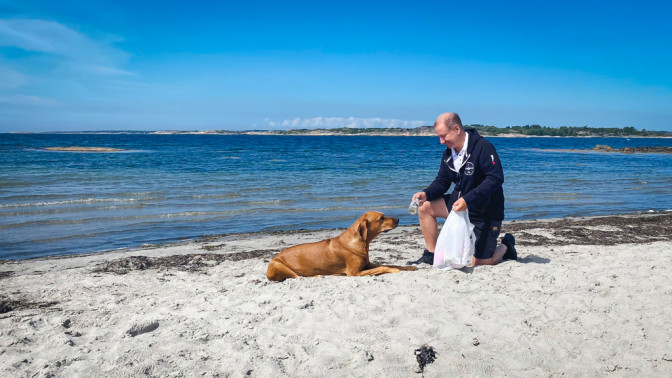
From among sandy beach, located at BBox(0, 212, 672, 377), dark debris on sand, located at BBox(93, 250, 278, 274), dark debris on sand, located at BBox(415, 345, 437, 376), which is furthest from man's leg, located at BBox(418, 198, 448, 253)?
dark debris on sand, located at BBox(93, 250, 278, 274)

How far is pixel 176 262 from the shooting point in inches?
296

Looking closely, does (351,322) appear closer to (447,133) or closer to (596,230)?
(447,133)

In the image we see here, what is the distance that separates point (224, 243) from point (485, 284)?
5.53 metres

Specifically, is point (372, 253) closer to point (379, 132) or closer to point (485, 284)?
point (485, 284)

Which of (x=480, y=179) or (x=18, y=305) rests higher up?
(x=480, y=179)

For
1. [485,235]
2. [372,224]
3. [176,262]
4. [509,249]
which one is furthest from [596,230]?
[176,262]

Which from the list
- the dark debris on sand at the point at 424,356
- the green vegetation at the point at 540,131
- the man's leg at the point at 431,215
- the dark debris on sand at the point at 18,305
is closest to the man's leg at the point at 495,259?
the man's leg at the point at 431,215

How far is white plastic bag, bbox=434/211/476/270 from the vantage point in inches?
220

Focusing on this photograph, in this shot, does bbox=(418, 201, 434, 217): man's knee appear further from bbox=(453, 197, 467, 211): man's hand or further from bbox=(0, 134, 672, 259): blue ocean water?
bbox=(0, 134, 672, 259): blue ocean water

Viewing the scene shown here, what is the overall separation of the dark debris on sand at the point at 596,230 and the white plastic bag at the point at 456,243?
3245 millimetres

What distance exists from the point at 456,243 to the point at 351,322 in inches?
73.1

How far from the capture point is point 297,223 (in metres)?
11.5

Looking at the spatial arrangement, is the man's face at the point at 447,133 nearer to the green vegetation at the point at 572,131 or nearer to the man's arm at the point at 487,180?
the man's arm at the point at 487,180

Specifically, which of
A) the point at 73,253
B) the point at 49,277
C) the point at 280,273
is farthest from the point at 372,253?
the point at 73,253
